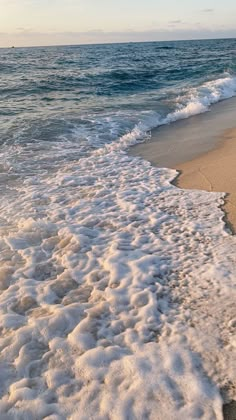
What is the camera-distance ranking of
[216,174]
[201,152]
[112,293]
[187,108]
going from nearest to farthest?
1. [112,293]
2. [216,174]
3. [201,152]
4. [187,108]

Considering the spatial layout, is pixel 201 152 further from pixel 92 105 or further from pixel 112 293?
pixel 92 105

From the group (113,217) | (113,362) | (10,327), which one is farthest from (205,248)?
(10,327)

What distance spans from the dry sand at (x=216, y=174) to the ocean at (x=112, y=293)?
0.16 meters

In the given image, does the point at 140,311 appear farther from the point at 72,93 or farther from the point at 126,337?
the point at 72,93

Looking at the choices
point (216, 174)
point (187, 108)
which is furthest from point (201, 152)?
point (187, 108)

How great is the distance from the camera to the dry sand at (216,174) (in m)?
5.04

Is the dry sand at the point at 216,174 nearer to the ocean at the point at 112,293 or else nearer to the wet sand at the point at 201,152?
the wet sand at the point at 201,152

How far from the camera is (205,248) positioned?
13.1 feet

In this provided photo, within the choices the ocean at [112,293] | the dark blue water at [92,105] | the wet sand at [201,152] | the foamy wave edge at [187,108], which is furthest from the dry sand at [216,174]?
the dark blue water at [92,105]

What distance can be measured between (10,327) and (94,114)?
8.94m

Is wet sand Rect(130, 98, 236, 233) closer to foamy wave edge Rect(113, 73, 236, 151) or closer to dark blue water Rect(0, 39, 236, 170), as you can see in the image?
foamy wave edge Rect(113, 73, 236, 151)

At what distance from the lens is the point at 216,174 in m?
6.00

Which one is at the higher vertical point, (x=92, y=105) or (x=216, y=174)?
(x=216, y=174)

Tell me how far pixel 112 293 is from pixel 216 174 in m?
3.24
